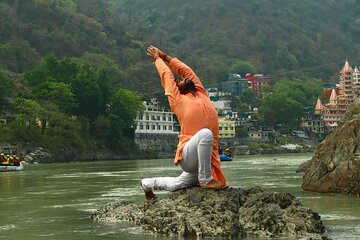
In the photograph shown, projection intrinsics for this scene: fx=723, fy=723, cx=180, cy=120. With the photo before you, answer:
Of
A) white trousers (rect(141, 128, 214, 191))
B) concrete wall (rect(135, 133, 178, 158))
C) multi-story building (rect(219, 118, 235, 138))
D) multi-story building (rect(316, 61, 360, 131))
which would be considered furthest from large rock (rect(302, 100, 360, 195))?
multi-story building (rect(316, 61, 360, 131))

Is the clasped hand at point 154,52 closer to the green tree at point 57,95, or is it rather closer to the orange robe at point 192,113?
the orange robe at point 192,113

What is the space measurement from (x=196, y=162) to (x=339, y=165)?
22.4 ft

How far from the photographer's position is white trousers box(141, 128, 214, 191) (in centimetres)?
973

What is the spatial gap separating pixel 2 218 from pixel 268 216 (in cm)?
493

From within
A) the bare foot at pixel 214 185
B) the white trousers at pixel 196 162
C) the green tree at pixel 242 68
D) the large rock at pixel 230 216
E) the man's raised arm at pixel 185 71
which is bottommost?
the large rock at pixel 230 216

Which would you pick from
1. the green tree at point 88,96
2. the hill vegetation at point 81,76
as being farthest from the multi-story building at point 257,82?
the green tree at point 88,96

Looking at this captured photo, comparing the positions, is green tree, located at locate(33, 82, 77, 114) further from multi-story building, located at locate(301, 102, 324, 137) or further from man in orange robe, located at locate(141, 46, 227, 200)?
multi-story building, located at locate(301, 102, 324, 137)

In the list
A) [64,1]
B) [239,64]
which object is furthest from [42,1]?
[239,64]

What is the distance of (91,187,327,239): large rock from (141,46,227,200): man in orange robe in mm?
202

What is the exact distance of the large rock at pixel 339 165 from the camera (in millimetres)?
15414

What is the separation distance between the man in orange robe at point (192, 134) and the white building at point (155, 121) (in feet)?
281

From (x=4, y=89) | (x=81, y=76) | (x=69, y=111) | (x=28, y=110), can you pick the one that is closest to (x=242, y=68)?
(x=81, y=76)

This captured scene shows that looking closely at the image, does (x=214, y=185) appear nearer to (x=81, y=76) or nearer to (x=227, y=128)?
(x=81, y=76)

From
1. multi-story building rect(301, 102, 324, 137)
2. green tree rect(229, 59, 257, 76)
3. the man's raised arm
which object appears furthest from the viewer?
green tree rect(229, 59, 257, 76)
